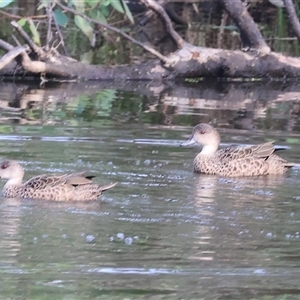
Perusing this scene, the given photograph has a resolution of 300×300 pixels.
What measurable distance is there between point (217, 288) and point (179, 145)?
225 inches

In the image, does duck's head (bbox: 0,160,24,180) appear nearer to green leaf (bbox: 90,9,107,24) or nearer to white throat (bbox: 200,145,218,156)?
white throat (bbox: 200,145,218,156)

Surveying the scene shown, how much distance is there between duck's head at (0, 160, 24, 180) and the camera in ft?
32.7

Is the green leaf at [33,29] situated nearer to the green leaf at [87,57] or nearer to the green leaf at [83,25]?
the green leaf at [83,25]

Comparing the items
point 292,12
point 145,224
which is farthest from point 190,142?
point 292,12

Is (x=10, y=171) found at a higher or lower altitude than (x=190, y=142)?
lower

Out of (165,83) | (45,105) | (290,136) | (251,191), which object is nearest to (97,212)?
(251,191)

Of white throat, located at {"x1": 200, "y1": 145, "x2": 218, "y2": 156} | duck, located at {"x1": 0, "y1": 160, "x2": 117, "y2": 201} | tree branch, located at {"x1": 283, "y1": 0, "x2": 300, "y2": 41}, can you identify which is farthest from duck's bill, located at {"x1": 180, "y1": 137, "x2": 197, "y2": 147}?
tree branch, located at {"x1": 283, "y1": 0, "x2": 300, "y2": 41}

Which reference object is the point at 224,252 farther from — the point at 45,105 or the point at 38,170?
the point at 45,105

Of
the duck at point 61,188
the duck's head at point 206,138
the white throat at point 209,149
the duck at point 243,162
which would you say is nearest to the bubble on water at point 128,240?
the duck at point 61,188

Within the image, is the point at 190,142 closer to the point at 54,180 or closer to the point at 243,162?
the point at 243,162

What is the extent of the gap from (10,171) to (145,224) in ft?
6.35

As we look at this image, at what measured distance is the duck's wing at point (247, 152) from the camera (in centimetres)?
1148

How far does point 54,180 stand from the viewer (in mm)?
9617

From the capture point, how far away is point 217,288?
6.99 metres
